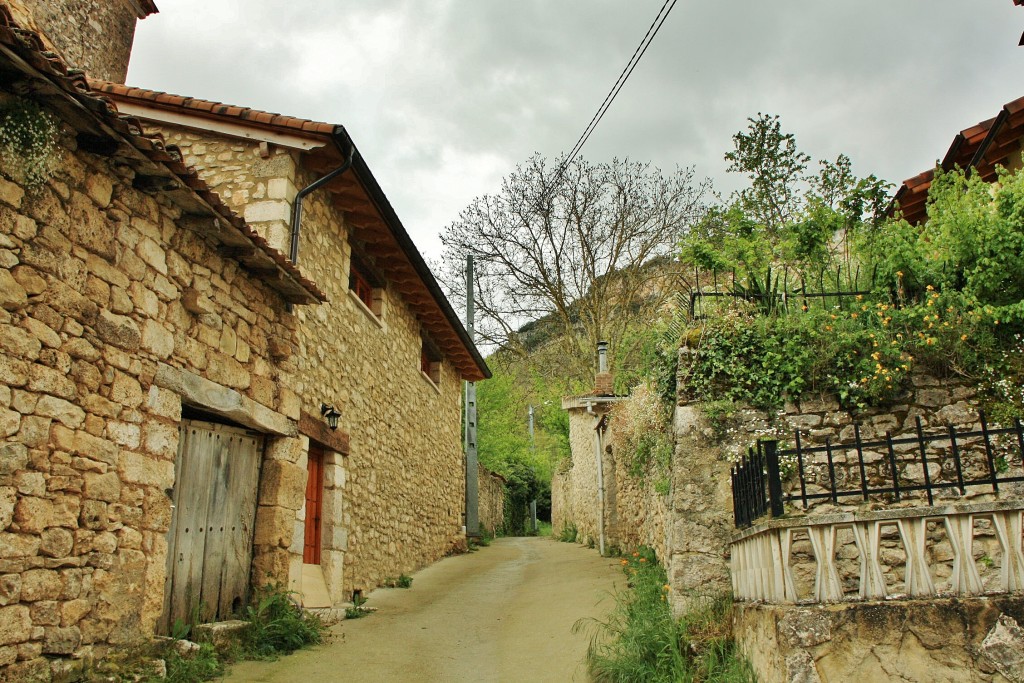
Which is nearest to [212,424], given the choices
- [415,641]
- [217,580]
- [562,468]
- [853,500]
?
[217,580]

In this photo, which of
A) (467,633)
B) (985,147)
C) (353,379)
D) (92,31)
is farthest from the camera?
(92,31)

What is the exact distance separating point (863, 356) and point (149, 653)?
17.4 feet

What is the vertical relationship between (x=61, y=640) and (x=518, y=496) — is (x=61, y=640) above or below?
below


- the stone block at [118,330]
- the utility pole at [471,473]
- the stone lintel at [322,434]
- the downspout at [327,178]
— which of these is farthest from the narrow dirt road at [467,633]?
the utility pole at [471,473]

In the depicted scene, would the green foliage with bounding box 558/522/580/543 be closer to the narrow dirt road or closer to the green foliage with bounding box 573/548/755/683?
the narrow dirt road

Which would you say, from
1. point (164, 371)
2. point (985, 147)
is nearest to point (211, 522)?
point (164, 371)

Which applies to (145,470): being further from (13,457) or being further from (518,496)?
(518,496)

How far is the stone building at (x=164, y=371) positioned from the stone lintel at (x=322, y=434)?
0.03 meters

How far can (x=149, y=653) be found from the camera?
4.27 meters

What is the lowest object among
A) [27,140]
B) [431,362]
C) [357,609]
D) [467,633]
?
[467,633]

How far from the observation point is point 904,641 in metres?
3.39

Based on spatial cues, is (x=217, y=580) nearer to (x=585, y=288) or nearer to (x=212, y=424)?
(x=212, y=424)

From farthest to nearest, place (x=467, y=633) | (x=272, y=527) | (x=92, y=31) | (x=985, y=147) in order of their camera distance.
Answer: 1. (x=92, y=31)
2. (x=985, y=147)
3. (x=467, y=633)
4. (x=272, y=527)

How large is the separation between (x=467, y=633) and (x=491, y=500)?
44.9 feet
